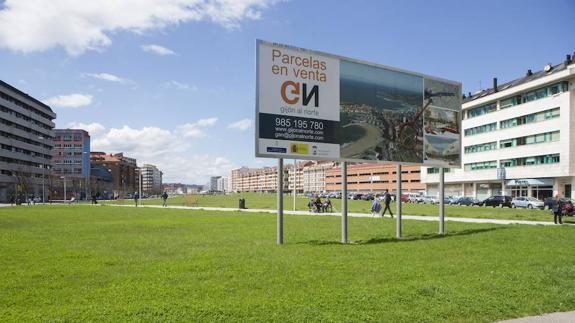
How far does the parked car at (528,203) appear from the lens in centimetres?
5022

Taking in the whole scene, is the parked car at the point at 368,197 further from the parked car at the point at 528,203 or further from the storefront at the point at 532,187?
the parked car at the point at 528,203

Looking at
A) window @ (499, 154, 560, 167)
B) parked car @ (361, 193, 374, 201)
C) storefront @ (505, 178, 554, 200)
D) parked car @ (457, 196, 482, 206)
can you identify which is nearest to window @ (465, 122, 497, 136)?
window @ (499, 154, 560, 167)

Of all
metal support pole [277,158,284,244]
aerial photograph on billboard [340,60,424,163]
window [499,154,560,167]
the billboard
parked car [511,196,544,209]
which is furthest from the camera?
window [499,154,560,167]

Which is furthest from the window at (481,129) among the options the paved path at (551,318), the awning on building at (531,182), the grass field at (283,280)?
the paved path at (551,318)

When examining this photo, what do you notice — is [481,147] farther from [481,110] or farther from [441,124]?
[441,124]

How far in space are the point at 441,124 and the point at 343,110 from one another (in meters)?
5.51

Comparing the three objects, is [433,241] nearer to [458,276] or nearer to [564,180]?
[458,276]

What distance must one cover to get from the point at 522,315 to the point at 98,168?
625 feet

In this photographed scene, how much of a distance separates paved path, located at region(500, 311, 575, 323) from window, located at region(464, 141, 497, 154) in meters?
74.7

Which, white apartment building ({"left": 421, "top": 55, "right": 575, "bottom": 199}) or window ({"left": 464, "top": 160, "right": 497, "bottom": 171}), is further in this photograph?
window ({"left": 464, "top": 160, "right": 497, "bottom": 171})

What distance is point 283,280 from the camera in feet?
28.0

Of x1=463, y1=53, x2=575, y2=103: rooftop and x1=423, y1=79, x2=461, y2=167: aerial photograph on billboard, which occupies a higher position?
x1=463, y1=53, x2=575, y2=103: rooftop

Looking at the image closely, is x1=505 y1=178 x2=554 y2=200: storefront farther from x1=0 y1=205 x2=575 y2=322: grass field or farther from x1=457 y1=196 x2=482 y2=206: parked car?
x1=0 y1=205 x2=575 y2=322: grass field

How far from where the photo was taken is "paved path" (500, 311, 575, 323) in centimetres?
642
